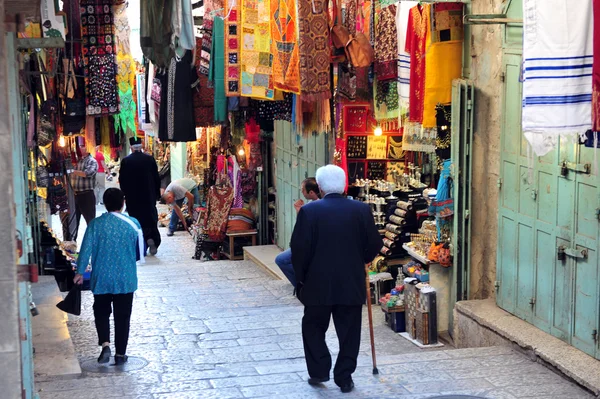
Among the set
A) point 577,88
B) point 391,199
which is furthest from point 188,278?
point 577,88

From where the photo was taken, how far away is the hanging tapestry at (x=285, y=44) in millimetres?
9781

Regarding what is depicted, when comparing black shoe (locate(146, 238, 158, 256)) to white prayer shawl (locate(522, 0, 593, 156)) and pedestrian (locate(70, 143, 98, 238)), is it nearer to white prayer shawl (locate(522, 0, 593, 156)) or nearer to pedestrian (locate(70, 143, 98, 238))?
pedestrian (locate(70, 143, 98, 238))

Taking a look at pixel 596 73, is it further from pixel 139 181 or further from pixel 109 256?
pixel 139 181

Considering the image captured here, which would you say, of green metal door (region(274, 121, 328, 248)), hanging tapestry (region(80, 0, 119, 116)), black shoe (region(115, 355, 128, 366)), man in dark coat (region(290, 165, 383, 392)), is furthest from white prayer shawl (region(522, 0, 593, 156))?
green metal door (region(274, 121, 328, 248))

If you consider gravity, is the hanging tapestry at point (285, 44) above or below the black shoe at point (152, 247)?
above

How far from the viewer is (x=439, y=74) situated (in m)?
8.73

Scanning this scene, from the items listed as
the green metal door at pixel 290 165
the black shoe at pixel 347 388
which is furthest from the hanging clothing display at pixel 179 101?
the black shoe at pixel 347 388

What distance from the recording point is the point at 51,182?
572 inches

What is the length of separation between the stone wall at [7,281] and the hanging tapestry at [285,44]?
236 inches

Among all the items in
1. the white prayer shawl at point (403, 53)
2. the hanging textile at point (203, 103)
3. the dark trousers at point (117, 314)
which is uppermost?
the white prayer shawl at point (403, 53)

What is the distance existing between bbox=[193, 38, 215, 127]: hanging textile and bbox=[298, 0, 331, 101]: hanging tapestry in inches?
90.3

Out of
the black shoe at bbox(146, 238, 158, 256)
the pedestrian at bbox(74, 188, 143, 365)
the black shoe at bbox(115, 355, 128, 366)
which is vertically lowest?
the black shoe at bbox(146, 238, 158, 256)

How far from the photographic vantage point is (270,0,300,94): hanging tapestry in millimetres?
9781

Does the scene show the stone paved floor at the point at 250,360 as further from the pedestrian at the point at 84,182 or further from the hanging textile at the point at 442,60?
the pedestrian at the point at 84,182
